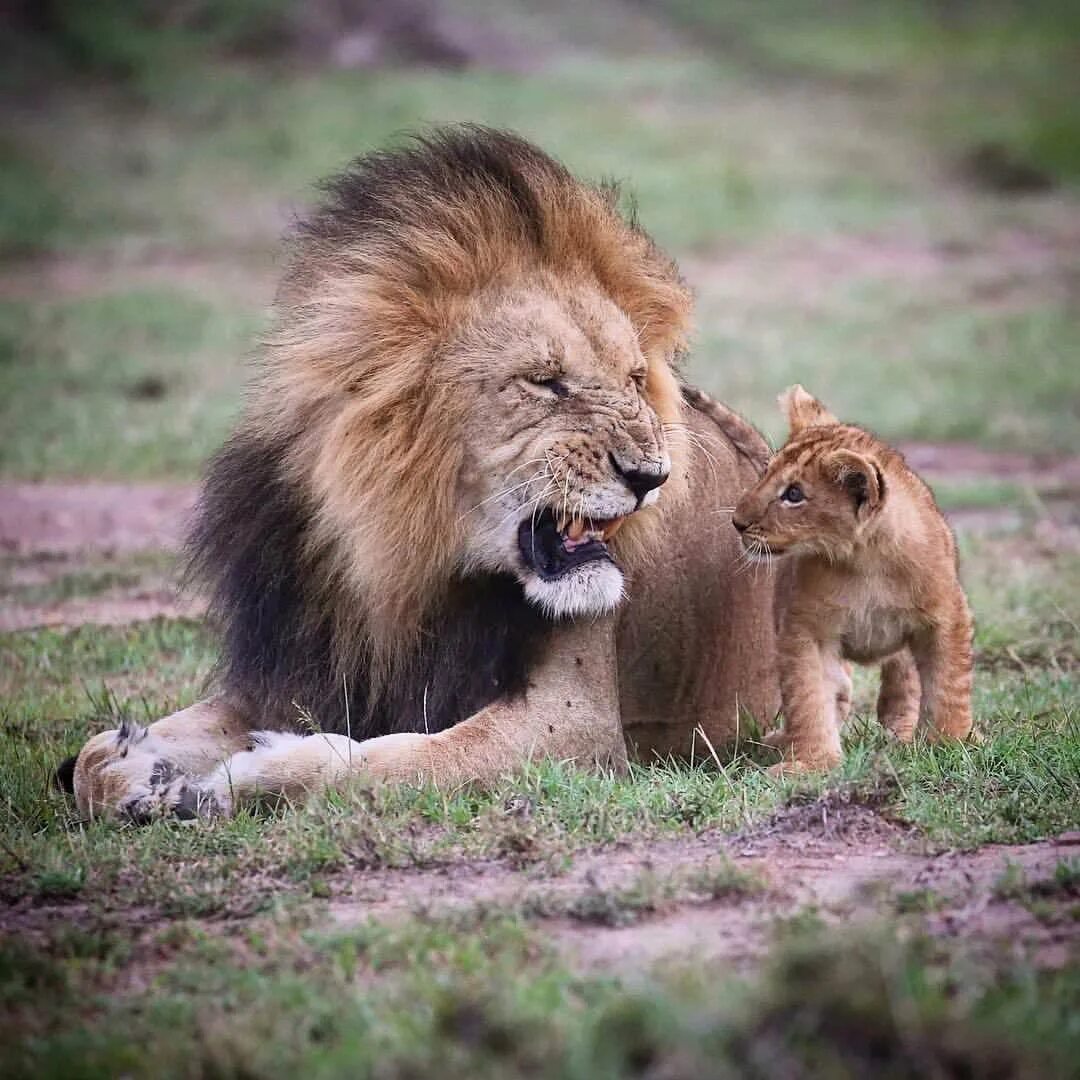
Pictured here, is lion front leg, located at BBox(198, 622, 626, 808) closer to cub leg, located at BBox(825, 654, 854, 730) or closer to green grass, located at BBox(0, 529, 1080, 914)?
green grass, located at BBox(0, 529, 1080, 914)

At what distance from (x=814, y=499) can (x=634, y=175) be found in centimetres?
1326

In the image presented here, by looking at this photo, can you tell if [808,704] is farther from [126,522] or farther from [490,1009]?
[126,522]

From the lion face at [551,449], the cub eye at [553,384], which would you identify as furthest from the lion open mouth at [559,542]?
the cub eye at [553,384]

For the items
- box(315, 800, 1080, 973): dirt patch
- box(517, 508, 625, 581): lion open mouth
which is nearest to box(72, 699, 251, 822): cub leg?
box(315, 800, 1080, 973): dirt patch

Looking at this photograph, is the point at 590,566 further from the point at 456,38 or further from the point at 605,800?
the point at 456,38

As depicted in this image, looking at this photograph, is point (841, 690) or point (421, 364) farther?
point (841, 690)

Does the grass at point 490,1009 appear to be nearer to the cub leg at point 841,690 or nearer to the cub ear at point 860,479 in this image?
the cub ear at point 860,479

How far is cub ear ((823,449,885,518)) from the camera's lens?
4402mm

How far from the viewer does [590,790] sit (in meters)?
4.07

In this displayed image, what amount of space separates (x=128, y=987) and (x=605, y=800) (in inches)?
47.5

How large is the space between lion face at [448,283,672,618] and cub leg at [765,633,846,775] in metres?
0.57

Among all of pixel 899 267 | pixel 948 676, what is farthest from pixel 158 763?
pixel 899 267

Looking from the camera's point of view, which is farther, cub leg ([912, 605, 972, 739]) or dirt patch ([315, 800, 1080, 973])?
cub leg ([912, 605, 972, 739])

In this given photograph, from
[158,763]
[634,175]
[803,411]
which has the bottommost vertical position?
[158,763]
